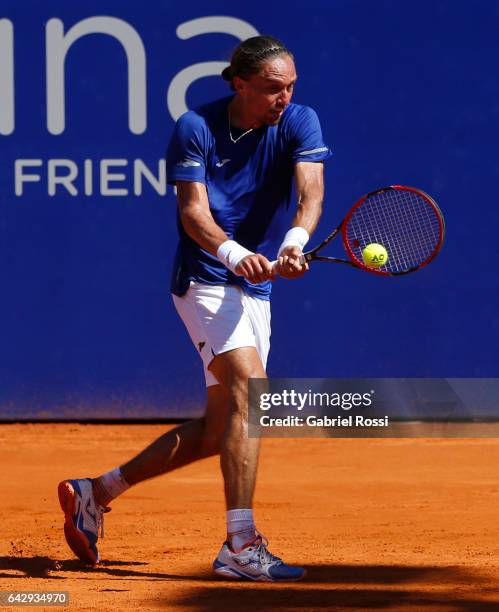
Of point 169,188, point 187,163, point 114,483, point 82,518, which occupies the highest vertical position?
point 169,188

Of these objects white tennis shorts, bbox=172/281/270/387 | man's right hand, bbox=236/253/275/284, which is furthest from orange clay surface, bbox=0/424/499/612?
man's right hand, bbox=236/253/275/284

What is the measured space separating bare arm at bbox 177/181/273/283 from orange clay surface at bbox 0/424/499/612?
34.0 inches

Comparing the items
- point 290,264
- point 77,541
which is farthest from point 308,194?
point 77,541

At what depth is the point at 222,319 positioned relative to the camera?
372 centimetres

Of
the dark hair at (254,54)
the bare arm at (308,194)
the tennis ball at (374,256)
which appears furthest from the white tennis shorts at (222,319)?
the dark hair at (254,54)

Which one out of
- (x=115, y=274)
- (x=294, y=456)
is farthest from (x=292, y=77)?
(x=115, y=274)

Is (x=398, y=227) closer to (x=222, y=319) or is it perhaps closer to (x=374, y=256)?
(x=374, y=256)

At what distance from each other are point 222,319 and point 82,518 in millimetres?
734

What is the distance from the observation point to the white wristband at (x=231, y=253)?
357 cm

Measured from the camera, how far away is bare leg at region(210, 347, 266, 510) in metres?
3.56

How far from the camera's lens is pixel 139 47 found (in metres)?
6.68

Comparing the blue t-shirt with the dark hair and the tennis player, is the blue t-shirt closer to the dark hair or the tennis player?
the tennis player

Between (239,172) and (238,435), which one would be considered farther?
(239,172)

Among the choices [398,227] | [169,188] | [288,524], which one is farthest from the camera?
[169,188]
